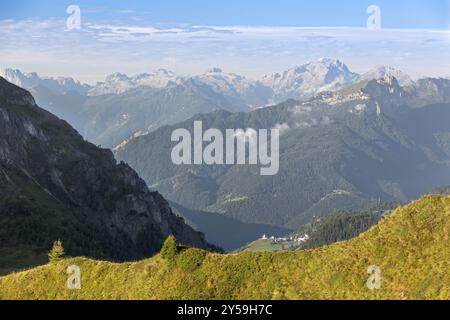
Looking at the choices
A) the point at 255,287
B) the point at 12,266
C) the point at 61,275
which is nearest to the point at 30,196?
the point at 12,266

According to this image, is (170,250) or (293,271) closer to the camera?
(293,271)

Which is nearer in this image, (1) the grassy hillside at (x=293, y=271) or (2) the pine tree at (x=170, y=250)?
(1) the grassy hillside at (x=293, y=271)

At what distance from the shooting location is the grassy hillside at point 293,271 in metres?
50.4

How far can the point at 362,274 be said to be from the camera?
5153 centimetres

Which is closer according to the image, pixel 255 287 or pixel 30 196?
pixel 255 287

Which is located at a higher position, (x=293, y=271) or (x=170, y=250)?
(x=170, y=250)

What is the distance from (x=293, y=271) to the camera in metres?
54.9

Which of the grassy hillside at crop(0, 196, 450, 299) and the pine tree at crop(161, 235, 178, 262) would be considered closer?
the grassy hillside at crop(0, 196, 450, 299)

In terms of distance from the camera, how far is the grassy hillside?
50.4 meters
